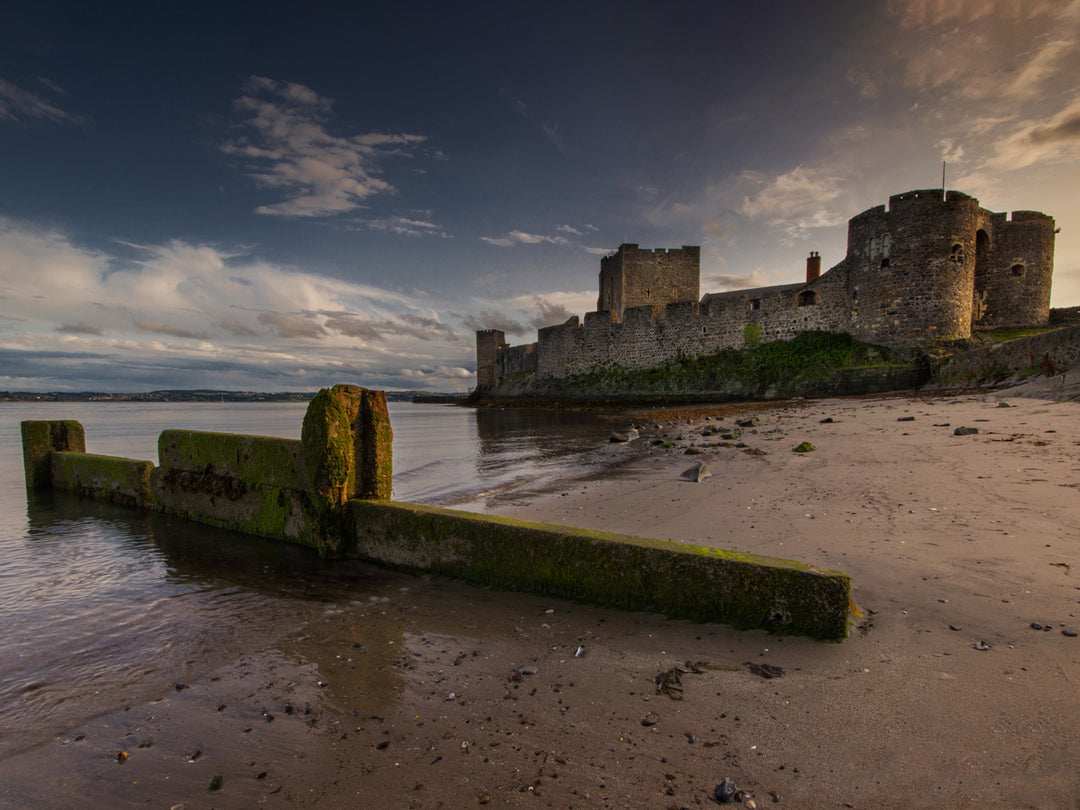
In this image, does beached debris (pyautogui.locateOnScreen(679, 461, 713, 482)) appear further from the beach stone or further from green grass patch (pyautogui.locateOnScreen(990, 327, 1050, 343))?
green grass patch (pyautogui.locateOnScreen(990, 327, 1050, 343))

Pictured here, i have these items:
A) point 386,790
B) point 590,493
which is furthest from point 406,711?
point 590,493

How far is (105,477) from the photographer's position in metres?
8.27

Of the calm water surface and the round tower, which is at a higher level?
the round tower

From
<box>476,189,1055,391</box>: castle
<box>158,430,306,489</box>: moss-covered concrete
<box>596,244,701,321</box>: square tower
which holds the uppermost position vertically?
<box>596,244,701,321</box>: square tower

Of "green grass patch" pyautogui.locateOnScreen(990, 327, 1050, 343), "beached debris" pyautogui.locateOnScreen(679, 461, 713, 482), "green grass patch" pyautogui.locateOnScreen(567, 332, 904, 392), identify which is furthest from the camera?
"green grass patch" pyautogui.locateOnScreen(567, 332, 904, 392)

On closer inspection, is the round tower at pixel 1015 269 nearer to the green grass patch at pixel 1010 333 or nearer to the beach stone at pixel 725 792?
the green grass patch at pixel 1010 333

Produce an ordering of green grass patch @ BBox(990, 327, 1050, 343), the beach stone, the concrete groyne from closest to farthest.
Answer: the beach stone, the concrete groyne, green grass patch @ BBox(990, 327, 1050, 343)

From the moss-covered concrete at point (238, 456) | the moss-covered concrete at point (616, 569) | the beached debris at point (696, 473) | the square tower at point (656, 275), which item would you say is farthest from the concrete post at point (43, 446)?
the square tower at point (656, 275)

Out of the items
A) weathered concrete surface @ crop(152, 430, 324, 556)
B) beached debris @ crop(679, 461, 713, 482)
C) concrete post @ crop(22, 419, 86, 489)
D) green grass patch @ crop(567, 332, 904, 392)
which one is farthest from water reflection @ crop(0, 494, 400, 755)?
green grass patch @ crop(567, 332, 904, 392)

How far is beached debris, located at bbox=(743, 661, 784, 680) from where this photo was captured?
2.52m

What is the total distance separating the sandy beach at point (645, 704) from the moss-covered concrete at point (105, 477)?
5.76 metres

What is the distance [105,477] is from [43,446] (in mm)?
2393

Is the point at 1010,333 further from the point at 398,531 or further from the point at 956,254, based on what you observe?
the point at 398,531

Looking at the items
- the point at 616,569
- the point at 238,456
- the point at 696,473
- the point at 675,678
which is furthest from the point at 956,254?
the point at 238,456
